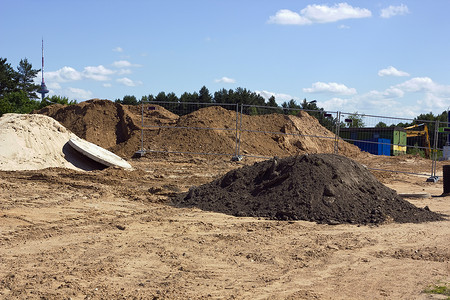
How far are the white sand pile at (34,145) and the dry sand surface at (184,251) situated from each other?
7.63 ft

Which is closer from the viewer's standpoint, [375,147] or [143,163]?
[143,163]

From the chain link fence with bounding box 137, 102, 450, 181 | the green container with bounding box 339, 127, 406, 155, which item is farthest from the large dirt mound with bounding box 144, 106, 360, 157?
the green container with bounding box 339, 127, 406, 155

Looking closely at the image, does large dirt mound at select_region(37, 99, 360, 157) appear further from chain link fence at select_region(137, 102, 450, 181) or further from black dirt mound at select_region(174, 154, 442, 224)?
black dirt mound at select_region(174, 154, 442, 224)

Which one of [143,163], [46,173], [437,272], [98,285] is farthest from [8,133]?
[437,272]

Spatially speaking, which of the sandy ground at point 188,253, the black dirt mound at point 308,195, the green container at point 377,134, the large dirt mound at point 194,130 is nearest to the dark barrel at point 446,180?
the sandy ground at point 188,253

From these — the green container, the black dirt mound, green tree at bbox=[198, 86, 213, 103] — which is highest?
green tree at bbox=[198, 86, 213, 103]

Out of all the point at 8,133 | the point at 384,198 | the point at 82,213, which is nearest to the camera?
the point at 82,213

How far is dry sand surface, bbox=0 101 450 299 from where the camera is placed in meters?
5.49

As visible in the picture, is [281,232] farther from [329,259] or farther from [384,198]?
[384,198]

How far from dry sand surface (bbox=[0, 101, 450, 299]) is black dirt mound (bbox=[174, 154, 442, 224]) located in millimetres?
403

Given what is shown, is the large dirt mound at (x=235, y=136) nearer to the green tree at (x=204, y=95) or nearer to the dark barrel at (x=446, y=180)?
the dark barrel at (x=446, y=180)

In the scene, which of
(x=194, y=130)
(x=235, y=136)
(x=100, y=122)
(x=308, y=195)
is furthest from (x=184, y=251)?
(x=100, y=122)

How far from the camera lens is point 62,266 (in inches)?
242

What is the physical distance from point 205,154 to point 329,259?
15217mm
